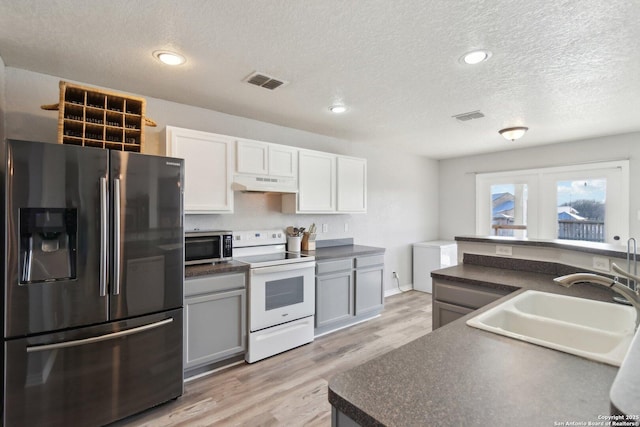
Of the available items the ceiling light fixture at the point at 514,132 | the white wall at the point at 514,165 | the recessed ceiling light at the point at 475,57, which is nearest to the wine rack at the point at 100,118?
the recessed ceiling light at the point at 475,57

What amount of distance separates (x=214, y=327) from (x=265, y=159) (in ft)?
5.51

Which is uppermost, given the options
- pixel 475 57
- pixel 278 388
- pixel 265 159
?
pixel 475 57

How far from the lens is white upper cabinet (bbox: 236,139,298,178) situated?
3035 millimetres

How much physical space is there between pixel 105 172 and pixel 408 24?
204cm

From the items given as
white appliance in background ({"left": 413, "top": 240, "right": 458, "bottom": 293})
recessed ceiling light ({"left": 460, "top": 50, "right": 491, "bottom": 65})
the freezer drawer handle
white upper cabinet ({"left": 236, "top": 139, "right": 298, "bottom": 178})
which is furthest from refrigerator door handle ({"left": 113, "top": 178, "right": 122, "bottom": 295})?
white appliance in background ({"left": 413, "top": 240, "right": 458, "bottom": 293})

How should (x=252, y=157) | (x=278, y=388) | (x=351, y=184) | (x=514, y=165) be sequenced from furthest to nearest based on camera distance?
(x=514, y=165), (x=351, y=184), (x=252, y=157), (x=278, y=388)

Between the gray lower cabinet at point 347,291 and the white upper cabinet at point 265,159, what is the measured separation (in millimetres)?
1102

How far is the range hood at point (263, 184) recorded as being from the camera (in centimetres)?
298

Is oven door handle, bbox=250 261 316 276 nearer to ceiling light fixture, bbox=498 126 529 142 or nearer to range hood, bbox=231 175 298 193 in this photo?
range hood, bbox=231 175 298 193

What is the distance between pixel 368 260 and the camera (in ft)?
12.6

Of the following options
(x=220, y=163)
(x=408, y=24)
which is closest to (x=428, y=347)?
(x=408, y=24)

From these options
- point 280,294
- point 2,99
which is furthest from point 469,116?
point 2,99

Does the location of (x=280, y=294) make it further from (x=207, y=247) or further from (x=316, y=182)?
(x=316, y=182)

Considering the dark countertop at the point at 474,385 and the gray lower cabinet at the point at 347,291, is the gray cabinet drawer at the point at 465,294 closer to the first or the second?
the dark countertop at the point at 474,385
